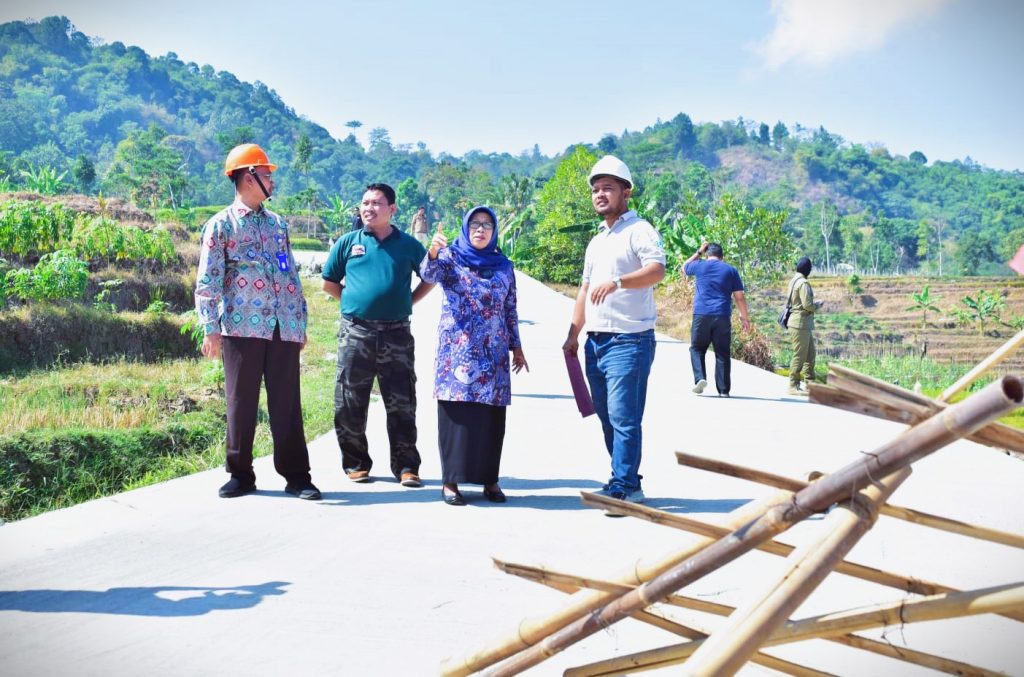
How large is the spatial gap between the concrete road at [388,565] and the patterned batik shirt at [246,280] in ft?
3.39

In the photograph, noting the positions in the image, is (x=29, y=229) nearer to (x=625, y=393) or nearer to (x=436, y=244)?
(x=436, y=244)

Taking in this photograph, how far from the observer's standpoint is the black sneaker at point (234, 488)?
19.5 feet

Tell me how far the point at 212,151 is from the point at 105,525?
661ft

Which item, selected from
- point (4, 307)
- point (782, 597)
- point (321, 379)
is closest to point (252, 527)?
point (782, 597)

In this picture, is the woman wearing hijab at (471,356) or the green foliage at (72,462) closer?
the woman wearing hijab at (471,356)

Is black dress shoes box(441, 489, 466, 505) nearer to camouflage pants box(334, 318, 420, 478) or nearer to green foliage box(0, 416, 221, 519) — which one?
camouflage pants box(334, 318, 420, 478)

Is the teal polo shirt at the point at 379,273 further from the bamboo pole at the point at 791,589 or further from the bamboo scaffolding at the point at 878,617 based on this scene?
the bamboo pole at the point at 791,589

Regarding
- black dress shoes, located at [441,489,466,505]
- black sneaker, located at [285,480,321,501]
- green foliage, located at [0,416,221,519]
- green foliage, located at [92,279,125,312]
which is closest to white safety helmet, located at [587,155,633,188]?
black dress shoes, located at [441,489,466,505]

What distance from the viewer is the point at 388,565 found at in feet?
15.3

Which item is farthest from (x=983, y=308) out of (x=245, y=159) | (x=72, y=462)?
(x=245, y=159)

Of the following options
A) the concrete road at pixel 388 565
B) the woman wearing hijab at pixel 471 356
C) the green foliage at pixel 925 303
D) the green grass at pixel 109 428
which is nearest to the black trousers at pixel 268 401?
the concrete road at pixel 388 565

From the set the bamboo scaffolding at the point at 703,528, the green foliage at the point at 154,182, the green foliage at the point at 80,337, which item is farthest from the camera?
the green foliage at the point at 154,182

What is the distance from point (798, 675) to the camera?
2902 millimetres

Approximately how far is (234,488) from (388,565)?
1.67m
